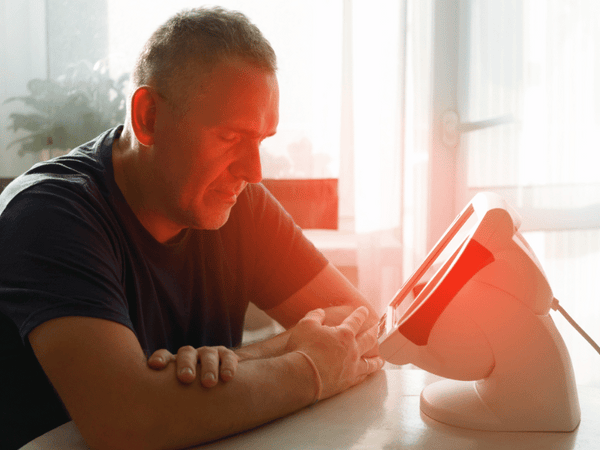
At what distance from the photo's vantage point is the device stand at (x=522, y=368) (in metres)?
0.73

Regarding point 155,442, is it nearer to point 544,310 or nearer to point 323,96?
point 544,310

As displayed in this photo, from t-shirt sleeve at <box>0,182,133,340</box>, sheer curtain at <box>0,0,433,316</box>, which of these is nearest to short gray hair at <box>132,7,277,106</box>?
t-shirt sleeve at <box>0,182,133,340</box>

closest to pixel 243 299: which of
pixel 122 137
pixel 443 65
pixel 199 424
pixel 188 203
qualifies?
pixel 188 203

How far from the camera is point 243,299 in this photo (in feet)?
4.30

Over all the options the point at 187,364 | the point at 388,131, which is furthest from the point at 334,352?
the point at 388,131

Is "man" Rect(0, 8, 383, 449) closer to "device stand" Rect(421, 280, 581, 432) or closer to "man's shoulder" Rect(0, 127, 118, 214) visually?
"man's shoulder" Rect(0, 127, 118, 214)

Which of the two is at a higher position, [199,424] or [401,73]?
[401,73]

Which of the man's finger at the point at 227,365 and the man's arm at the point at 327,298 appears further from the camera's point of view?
the man's arm at the point at 327,298

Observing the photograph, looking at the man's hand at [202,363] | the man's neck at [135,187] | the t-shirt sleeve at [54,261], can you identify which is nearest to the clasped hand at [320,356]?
the man's hand at [202,363]

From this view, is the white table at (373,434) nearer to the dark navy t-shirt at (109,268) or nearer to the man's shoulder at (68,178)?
the dark navy t-shirt at (109,268)

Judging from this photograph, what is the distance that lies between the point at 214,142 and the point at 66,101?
4.21 ft

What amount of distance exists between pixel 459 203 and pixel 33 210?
1564 mm

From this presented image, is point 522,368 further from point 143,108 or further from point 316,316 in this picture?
point 143,108

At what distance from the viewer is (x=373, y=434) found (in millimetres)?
734
